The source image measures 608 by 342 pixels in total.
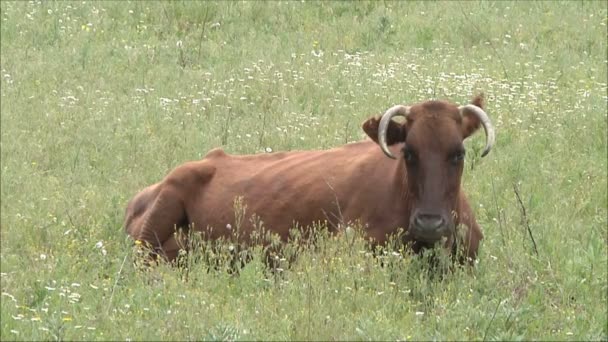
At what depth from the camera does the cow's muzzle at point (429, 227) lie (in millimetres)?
9758

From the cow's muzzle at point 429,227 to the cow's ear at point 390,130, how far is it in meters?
0.88

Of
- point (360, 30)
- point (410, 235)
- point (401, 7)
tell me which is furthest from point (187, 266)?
point (401, 7)

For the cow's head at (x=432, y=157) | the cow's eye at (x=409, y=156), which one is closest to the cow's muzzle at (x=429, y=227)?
the cow's head at (x=432, y=157)

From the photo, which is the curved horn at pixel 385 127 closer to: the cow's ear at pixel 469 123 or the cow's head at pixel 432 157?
the cow's head at pixel 432 157

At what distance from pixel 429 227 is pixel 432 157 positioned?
600 millimetres

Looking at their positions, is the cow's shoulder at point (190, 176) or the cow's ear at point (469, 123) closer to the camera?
the cow's ear at point (469, 123)

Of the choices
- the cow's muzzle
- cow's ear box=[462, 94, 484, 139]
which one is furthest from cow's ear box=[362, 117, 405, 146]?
the cow's muzzle

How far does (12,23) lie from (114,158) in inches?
204

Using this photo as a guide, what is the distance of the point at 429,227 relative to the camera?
32.0 feet

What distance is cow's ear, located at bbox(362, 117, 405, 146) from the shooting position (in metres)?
10.5

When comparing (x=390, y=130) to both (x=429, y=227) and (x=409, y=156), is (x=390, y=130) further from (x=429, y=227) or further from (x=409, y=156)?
(x=429, y=227)

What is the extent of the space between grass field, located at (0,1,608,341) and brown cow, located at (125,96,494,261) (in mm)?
423

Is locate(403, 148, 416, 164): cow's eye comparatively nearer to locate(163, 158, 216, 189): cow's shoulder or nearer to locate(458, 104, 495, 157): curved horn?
locate(458, 104, 495, 157): curved horn

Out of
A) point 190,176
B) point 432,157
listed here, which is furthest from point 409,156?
point 190,176
